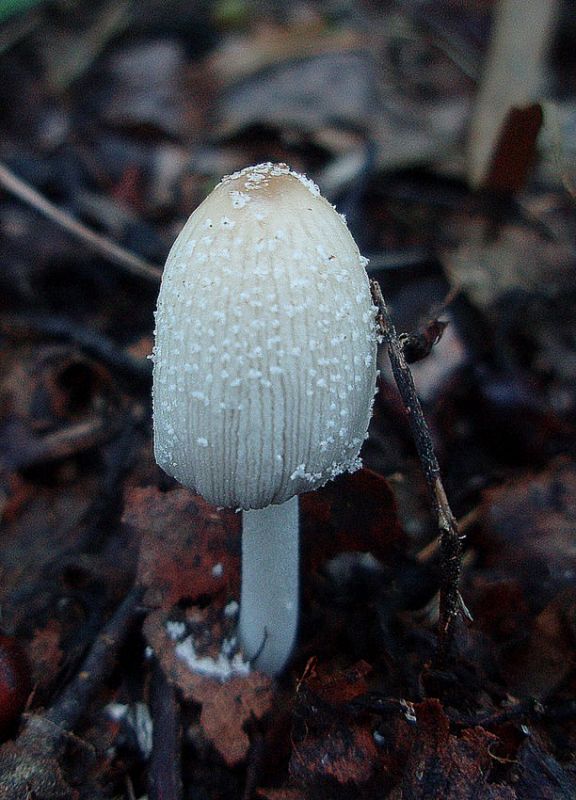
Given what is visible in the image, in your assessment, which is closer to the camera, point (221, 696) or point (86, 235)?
point (221, 696)

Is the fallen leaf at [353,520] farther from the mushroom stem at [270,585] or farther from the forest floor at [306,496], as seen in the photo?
the mushroom stem at [270,585]

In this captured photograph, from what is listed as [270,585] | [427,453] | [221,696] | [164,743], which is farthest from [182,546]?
[427,453]

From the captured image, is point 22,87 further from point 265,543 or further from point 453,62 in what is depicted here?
point 265,543

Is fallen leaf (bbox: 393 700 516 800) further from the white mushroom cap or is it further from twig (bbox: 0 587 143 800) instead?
twig (bbox: 0 587 143 800)

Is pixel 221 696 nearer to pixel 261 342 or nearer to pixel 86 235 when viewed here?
pixel 261 342

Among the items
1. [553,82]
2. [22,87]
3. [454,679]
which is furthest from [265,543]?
[553,82]

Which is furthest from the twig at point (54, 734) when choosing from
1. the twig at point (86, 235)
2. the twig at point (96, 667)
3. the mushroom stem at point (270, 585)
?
the twig at point (86, 235)
